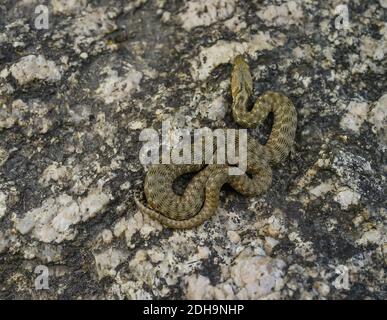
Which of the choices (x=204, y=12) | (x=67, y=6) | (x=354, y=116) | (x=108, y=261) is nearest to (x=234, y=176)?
(x=108, y=261)

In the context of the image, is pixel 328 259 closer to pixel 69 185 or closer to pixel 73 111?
pixel 69 185

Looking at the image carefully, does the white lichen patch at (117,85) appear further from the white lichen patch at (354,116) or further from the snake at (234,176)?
the white lichen patch at (354,116)

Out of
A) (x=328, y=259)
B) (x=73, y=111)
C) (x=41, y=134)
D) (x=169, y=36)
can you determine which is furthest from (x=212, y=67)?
(x=328, y=259)

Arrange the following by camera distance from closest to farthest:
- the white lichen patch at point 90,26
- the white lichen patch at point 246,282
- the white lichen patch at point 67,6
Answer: the white lichen patch at point 246,282 → the white lichen patch at point 90,26 → the white lichen patch at point 67,6

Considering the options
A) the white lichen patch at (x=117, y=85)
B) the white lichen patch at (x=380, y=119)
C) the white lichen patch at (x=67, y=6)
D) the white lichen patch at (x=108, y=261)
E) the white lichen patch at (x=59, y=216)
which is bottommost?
the white lichen patch at (x=108, y=261)

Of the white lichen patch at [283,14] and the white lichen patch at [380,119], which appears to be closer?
the white lichen patch at [380,119]

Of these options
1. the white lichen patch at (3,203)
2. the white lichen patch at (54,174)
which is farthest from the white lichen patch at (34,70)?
the white lichen patch at (3,203)

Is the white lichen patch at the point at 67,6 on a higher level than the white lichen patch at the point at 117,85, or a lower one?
higher

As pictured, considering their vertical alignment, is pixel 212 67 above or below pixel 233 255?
above
